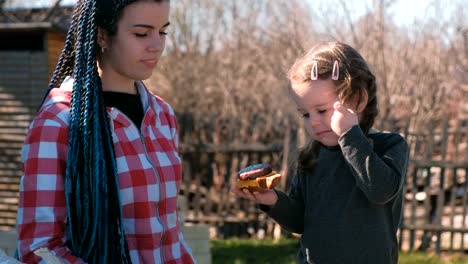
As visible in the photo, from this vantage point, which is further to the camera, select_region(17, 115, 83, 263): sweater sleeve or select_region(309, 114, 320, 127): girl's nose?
select_region(309, 114, 320, 127): girl's nose

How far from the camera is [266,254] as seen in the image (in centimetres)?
741

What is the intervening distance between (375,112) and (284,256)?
5024 mm

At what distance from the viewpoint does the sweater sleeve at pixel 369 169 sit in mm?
2139

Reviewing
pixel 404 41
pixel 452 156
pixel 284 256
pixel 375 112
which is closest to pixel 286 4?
pixel 404 41

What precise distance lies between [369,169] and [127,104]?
74cm

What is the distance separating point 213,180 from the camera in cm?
920

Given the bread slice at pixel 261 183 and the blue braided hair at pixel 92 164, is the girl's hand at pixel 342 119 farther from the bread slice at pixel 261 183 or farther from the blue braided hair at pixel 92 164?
the blue braided hair at pixel 92 164

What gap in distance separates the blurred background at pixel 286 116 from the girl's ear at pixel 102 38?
4.71 meters

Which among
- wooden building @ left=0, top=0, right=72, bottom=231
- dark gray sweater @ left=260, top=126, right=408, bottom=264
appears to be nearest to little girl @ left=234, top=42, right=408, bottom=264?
dark gray sweater @ left=260, top=126, right=408, bottom=264

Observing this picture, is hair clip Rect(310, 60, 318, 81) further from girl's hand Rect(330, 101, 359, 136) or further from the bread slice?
the bread slice

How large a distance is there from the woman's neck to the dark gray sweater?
2.12 ft

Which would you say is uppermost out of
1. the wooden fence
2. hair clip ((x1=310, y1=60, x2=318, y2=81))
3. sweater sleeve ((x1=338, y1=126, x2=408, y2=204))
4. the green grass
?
hair clip ((x1=310, y1=60, x2=318, y2=81))

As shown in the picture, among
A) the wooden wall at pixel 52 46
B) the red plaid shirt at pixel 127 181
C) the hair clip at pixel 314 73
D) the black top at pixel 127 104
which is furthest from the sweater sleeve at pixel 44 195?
the wooden wall at pixel 52 46

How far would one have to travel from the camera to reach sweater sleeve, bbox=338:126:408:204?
7.02ft
